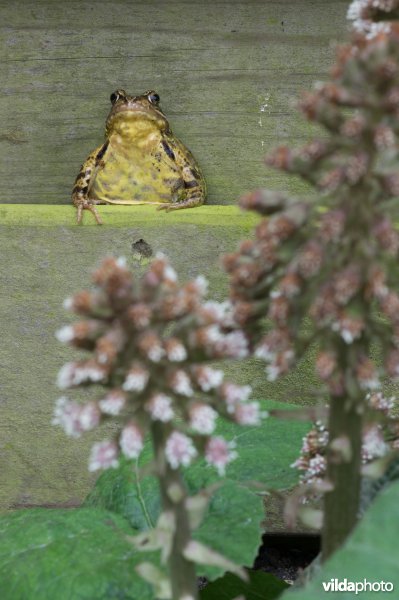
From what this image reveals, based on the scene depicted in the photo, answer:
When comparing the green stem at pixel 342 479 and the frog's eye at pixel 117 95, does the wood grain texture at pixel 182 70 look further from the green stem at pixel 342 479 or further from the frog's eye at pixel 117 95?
the green stem at pixel 342 479

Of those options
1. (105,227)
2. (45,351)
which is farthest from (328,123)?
(45,351)

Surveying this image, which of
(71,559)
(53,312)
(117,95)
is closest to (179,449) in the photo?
(71,559)

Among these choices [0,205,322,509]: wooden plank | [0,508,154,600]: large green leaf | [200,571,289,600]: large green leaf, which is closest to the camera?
[0,508,154,600]: large green leaf

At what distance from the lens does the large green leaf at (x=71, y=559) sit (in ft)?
3.65

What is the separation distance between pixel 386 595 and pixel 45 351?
1520mm

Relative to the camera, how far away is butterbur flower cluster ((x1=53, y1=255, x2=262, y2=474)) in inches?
29.5

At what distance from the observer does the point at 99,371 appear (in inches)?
29.0

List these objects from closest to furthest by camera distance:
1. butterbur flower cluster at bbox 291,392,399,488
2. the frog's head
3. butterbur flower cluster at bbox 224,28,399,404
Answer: butterbur flower cluster at bbox 224,28,399,404, butterbur flower cluster at bbox 291,392,399,488, the frog's head

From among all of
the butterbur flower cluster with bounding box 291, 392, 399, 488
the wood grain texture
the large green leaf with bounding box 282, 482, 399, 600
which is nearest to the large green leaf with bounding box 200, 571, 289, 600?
the butterbur flower cluster with bounding box 291, 392, 399, 488

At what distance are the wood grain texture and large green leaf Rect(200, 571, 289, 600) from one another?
1.30m

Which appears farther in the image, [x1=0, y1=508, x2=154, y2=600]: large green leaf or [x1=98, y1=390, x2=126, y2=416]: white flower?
[x1=0, y1=508, x2=154, y2=600]: large green leaf

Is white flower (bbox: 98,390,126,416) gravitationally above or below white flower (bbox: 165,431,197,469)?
above

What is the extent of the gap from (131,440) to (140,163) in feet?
6.37

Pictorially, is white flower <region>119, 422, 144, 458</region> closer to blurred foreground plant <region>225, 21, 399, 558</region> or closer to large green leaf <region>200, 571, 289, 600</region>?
blurred foreground plant <region>225, 21, 399, 558</region>
